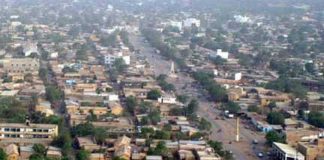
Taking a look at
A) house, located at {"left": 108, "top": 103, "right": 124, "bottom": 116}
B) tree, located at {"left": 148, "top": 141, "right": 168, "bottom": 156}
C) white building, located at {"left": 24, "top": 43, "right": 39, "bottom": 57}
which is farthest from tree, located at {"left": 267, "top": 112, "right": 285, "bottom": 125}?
white building, located at {"left": 24, "top": 43, "right": 39, "bottom": 57}

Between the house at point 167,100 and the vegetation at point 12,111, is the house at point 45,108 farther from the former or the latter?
the house at point 167,100

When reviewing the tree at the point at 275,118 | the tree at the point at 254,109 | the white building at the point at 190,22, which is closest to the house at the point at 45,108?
the tree at the point at 254,109

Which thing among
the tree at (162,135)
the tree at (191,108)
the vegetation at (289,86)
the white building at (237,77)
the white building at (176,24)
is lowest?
the tree at (162,135)

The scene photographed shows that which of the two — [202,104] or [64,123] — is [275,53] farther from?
[64,123]

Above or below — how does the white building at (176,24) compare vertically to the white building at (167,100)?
above

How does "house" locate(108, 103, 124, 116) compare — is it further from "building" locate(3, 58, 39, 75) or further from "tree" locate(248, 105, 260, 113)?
"building" locate(3, 58, 39, 75)
